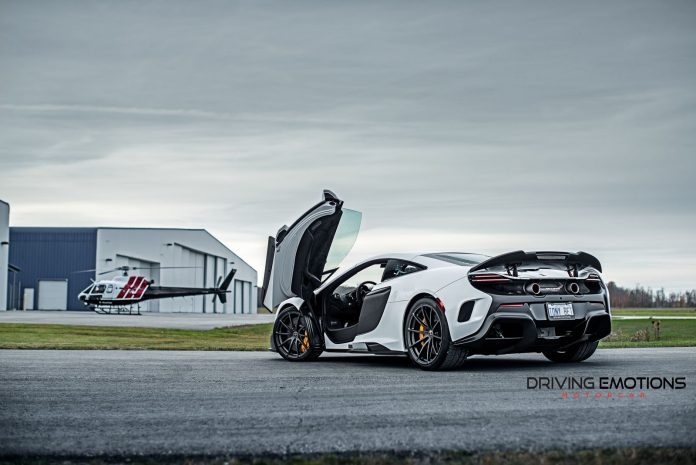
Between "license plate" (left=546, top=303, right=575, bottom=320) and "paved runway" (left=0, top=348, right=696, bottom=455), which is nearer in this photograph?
"paved runway" (left=0, top=348, right=696, bottom=455)

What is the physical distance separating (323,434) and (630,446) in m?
1.58

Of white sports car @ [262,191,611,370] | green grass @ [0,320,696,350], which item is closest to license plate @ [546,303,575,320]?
white sports car @ [262,191,611,370]

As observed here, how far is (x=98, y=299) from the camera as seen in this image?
51.6m

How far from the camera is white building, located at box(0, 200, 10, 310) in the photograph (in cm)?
5544

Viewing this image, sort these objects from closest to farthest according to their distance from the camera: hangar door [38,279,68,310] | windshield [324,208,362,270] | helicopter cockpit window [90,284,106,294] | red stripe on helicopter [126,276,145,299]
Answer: windshield [324,208,362,270] < red stripe on helicopter [126,276,145,299] < helicopter cockpit window [90,284,106,294] < hangar door [38,279,68,310]

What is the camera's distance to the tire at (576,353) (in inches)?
375

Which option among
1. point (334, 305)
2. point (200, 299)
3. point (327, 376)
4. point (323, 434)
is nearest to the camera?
point (323, 434)

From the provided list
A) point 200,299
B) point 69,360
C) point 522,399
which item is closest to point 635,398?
point 522,399

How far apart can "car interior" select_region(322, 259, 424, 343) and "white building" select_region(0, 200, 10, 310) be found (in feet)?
162

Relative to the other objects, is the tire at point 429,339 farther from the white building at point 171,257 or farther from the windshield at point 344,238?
the white building at point 171,257

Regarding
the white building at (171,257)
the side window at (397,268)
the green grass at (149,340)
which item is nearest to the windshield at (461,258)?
the side window at (397,268)

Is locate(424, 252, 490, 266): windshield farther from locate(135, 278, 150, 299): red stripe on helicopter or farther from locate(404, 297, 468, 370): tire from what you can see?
locate(135, 278, 150, 299): red stripe on helicopter

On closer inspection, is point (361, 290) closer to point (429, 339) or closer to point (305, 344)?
point (305, 344)

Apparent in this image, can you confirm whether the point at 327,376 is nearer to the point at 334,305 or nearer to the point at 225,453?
the point at 334,305
